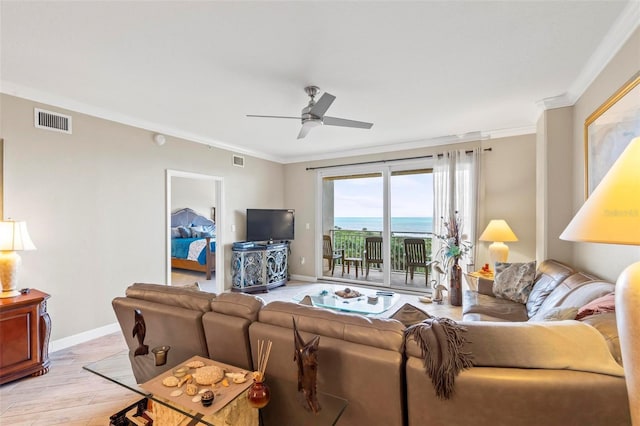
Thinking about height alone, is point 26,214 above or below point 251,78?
below

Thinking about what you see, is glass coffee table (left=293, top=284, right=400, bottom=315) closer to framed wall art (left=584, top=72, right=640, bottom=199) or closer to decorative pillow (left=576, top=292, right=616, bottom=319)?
decorative pillow (left=576, top=292, right=616, bottom=319)

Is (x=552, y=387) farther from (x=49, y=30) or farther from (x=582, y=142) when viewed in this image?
(x=49, y=30)

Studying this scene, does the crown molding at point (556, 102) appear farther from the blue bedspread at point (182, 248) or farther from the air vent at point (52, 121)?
the blue bedspread at point (182, 248)

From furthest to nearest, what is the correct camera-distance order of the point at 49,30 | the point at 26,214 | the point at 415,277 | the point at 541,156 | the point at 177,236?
1. the point at 177,236
2. the point at 415,277
3. the point at 541,156
4. the point at 26,214
5. the point at 49,30

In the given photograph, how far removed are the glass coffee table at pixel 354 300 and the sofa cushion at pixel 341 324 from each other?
4.91 ft

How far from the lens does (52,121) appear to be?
2973 mm

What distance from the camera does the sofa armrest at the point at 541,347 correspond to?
3.54 feet

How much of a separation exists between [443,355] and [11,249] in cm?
338

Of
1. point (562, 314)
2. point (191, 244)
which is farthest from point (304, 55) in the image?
point (191, 244)

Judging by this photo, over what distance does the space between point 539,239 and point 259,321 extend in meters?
3.53

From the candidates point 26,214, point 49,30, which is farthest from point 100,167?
point 49,30

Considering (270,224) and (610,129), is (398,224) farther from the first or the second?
(610,129)

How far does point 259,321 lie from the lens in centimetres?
162

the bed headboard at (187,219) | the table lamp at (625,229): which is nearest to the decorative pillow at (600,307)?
the table lamp at (625,229)
